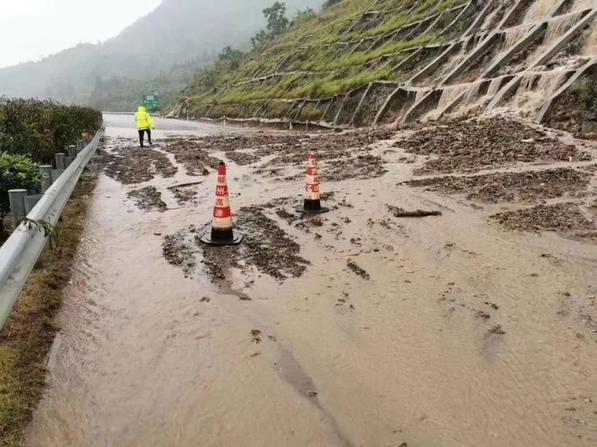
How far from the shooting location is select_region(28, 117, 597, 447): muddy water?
9.73ft

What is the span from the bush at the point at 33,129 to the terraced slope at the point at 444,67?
1110 cm

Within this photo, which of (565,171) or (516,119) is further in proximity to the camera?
(516,119)

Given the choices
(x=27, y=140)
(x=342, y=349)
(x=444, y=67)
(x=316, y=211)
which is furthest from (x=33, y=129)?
(x=444, y=67)

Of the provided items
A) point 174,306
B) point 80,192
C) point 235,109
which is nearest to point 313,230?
point 174,306

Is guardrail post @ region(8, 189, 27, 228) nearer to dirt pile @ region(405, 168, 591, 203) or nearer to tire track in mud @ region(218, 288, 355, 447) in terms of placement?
tire track in mud @ region(218, 288, 355, 447)

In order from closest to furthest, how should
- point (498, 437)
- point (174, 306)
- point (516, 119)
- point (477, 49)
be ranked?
point (498, 437) → point (174, 306) → point (516, 119) → point (477, 49)

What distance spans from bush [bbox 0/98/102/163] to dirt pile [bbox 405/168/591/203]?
6.65 meters

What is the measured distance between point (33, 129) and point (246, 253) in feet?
19.1

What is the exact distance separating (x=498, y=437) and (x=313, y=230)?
4.12m

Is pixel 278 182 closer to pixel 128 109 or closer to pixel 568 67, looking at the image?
pixel 568 67

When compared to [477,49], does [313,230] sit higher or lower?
lower

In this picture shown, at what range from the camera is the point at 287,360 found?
3.70 metres

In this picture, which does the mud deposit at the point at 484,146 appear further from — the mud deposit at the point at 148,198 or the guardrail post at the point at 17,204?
the guardrail post at the point at 17,204

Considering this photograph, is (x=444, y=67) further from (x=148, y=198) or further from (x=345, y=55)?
(x=148, y=198)
